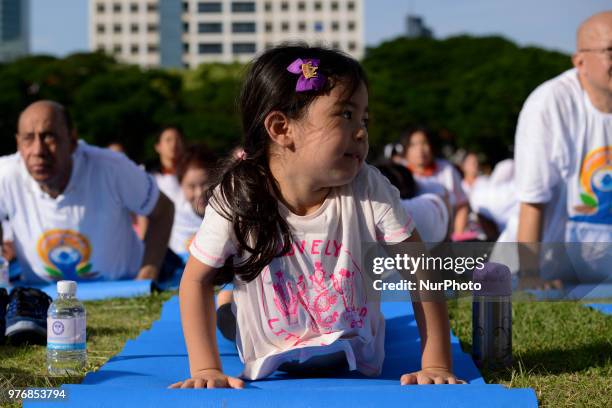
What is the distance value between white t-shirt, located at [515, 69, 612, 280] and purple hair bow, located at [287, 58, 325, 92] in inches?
124

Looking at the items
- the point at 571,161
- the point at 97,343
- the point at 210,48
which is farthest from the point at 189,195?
the point at 210,48

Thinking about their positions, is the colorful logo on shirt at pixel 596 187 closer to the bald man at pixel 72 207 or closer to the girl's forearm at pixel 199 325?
the bald man at pixel 72 207

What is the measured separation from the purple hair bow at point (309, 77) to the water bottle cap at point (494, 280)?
3.86 ft

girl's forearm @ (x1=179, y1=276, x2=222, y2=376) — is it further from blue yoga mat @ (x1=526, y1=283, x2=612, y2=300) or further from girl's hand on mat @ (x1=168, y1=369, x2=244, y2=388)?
blue yoga mat @ (x1=526, y1=283, x2=612, y2=300)

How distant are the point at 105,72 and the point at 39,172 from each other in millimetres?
61103

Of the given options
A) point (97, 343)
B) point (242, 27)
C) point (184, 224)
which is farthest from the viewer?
point (242, 27)

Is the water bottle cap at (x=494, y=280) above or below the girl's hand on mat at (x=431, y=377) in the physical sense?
above

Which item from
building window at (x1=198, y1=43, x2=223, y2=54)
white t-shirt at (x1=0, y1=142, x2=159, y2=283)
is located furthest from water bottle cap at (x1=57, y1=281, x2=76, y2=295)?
building window at (x1=198, y1=43, x2=223, y2=54)

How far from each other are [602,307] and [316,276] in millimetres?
2616

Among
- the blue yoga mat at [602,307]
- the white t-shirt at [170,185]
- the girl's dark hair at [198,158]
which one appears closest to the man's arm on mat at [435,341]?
the blue yoga mat at [602,307]

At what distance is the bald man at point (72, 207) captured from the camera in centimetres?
716

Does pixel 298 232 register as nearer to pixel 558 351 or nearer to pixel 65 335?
pixel 65 335

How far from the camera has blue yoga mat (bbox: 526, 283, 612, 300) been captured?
6004 millimetres

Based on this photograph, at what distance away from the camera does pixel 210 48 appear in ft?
393
